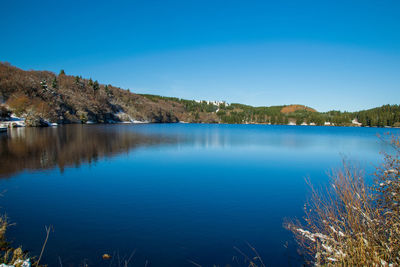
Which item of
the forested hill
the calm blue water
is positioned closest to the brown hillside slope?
the forested hill

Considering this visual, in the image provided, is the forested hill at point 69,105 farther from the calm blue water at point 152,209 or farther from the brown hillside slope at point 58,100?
the calm blue water at point 152,209

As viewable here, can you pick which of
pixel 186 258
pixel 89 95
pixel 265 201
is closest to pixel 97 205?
pixel 186 258

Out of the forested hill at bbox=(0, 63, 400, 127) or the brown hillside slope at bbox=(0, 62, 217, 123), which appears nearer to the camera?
the forested hill at bbox=(0, 63, 400, 127)

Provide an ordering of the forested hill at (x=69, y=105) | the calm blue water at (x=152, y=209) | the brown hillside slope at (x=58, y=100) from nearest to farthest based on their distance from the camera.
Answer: the calm blue water at (x=152, y=209), the forested hill at (x=69, y=105), the brown hillside slope at (x=58, y=100)

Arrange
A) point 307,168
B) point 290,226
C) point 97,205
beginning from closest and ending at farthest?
1. point 290,226
2. point 97,205
3. point 307,168

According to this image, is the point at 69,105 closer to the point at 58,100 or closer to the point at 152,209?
the point at 58,100

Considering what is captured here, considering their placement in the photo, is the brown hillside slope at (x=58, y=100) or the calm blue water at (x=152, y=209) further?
the brown hillside slope at (x=58, y=100)

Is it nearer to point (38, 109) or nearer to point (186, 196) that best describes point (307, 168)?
point (186, 196)

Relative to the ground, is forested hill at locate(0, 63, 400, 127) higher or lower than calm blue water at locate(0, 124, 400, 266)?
higher

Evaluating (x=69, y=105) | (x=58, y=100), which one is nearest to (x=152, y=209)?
(x=58, y=100)

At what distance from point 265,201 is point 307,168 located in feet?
30.8

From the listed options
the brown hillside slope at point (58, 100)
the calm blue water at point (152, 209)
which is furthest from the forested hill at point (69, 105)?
the calm blue water at point (152, 209)

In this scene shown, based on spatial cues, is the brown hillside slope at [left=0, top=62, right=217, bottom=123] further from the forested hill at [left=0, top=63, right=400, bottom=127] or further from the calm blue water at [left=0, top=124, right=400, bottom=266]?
the calm blue water at [left=0, top=124, right=400, bottom=266]

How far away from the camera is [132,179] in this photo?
536 inches
